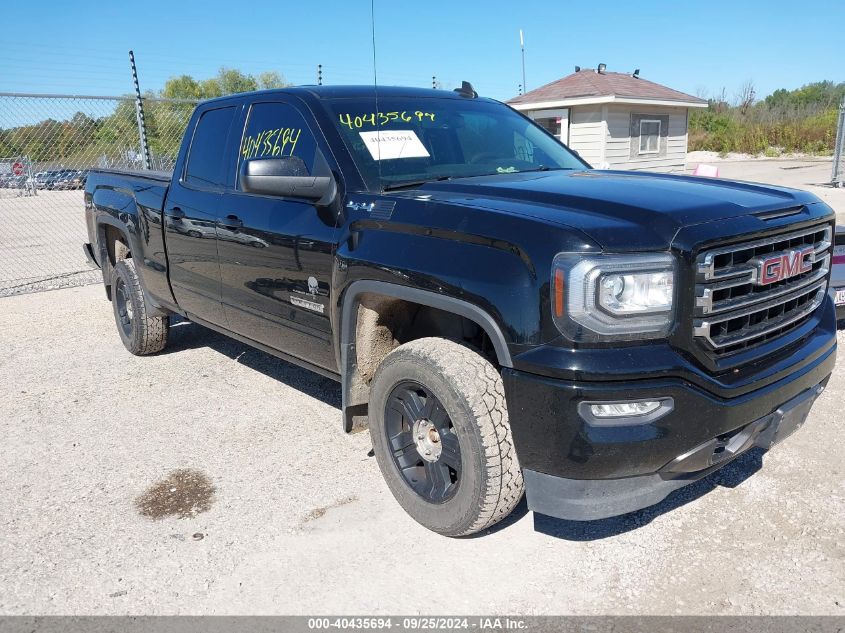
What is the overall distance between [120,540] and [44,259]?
10125 millimetres

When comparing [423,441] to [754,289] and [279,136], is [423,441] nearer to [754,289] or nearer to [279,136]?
[754,289]

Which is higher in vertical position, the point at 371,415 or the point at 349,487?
the point at 371,415

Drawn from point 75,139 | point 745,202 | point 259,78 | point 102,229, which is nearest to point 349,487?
point 745,202

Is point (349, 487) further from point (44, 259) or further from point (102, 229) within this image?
point (44, 259)

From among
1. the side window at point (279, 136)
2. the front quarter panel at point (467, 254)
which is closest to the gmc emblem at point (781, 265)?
the front quarter panel at point (467, 254)

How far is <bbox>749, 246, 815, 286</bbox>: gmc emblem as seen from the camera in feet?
8.50

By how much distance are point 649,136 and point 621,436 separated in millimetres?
18277

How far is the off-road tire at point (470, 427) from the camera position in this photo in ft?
8.78

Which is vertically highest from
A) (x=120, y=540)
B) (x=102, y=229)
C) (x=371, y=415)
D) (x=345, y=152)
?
(x=345, y=152)

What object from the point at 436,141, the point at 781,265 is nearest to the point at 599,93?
the point at 436,141

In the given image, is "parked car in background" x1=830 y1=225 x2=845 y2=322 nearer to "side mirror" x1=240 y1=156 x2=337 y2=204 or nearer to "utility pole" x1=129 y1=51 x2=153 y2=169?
"side mirror" x1=240 y1=156 x2=337 y2=204

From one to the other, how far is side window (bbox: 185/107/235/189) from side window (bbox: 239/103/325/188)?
0.83 feet

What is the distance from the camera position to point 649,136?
62.3 feet

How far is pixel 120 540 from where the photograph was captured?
3137 millimetres
